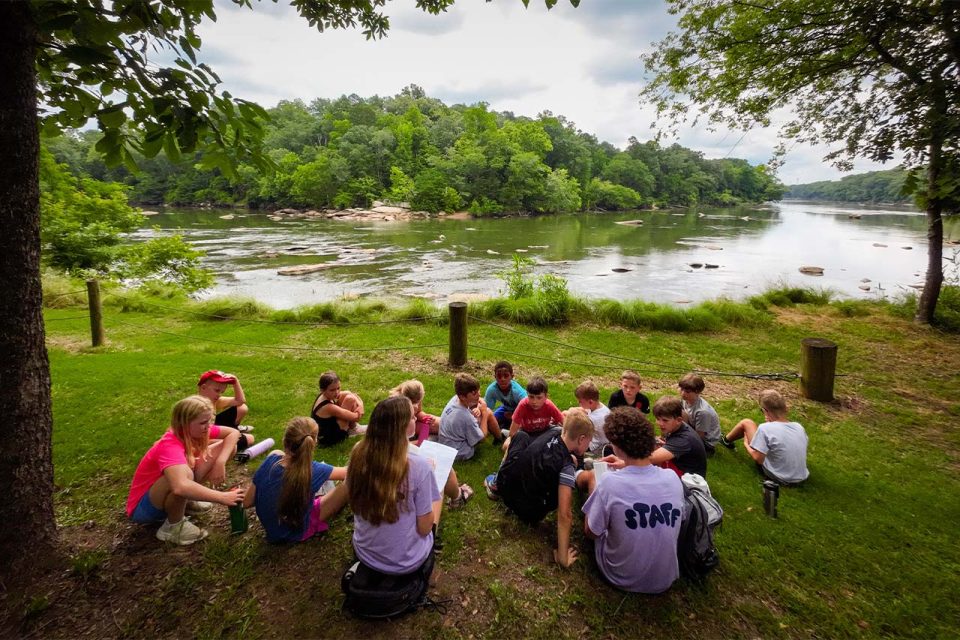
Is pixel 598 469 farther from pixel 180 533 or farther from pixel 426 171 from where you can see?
pixel 426 171

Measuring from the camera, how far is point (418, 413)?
4191 millimetres

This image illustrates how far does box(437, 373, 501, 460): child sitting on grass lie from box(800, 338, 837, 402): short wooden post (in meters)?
4.53

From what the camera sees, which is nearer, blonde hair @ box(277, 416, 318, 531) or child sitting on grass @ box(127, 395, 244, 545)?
blonde hair @ box(277, 416, 318, 531)

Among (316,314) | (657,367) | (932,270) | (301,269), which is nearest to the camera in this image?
(657,367)

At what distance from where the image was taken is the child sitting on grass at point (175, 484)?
2893 millimetres

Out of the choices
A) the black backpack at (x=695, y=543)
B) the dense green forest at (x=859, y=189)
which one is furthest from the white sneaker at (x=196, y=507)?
the dense green forest at (x=859, y=189)

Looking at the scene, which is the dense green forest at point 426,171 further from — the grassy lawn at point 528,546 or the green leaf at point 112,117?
the green leaf at point 112,117

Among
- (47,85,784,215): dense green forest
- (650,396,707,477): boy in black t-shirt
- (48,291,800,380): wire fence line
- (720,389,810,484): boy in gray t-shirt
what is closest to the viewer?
(650,396,707,477): boy in black t-shirt

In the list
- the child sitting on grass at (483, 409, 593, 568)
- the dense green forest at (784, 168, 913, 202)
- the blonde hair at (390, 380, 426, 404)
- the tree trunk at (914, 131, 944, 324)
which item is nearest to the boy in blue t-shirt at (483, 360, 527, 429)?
the blonde hair at (390, 380, 426, 404)

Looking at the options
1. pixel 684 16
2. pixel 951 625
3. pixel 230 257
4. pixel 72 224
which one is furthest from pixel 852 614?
pixel 230 257

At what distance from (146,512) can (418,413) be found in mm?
2136

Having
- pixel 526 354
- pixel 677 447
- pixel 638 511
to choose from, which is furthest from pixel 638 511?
pixel 526 354

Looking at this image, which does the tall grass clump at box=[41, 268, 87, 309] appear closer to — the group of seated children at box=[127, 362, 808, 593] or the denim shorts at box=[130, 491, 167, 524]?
the group of seated children at box=[127, 362, 808, 593]

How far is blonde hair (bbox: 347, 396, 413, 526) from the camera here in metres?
2.35
